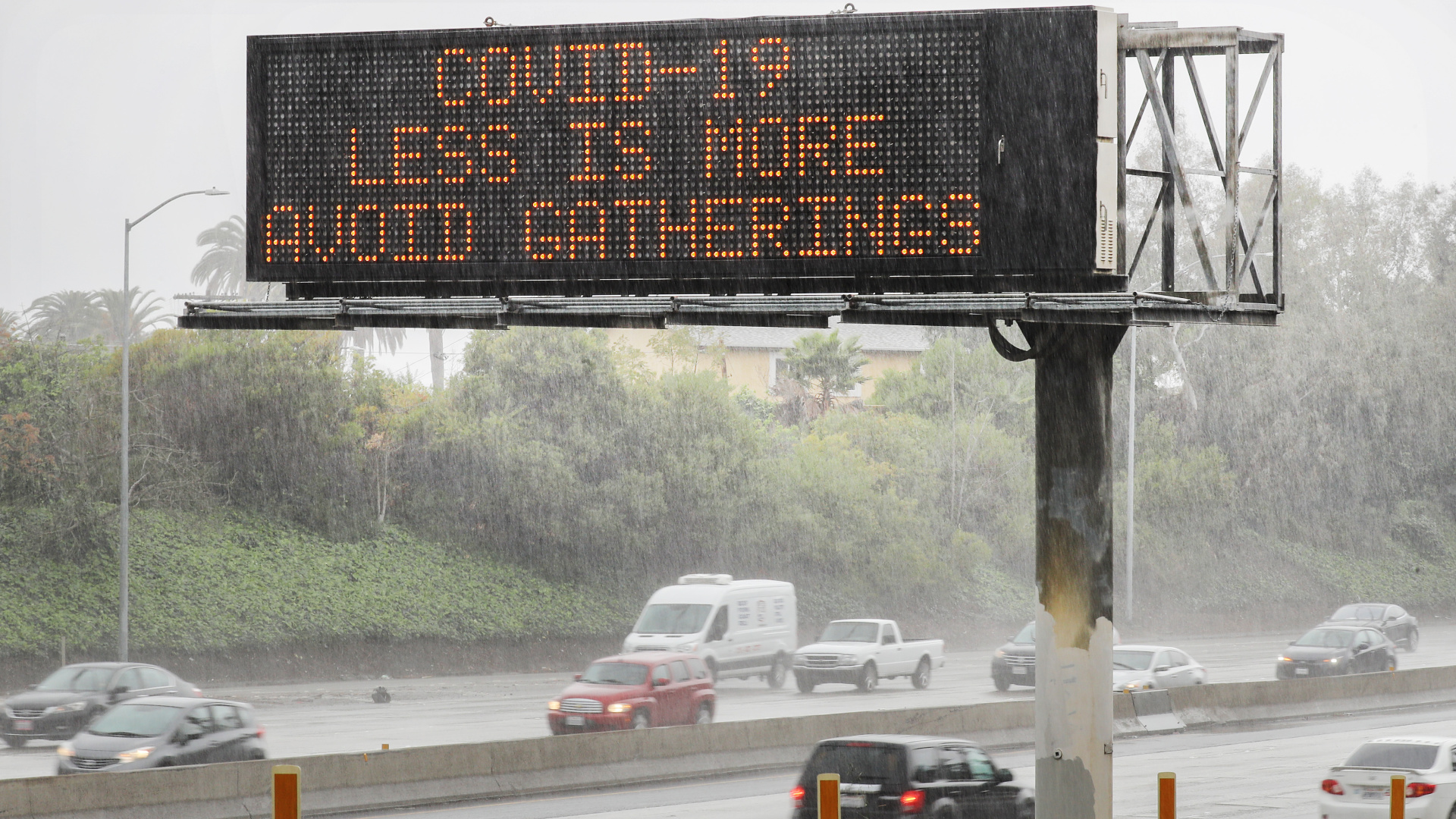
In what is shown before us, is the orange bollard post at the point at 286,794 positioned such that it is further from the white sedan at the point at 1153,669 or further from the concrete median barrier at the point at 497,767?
the white sedan at the point at 1153,669

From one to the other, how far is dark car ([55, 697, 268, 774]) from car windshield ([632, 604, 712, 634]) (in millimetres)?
12537

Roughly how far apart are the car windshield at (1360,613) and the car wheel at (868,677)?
610 inches

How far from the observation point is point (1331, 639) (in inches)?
1260

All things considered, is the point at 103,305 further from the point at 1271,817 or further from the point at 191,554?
the point at 1271,817

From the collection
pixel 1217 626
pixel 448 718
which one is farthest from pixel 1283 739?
pixel 1217 626

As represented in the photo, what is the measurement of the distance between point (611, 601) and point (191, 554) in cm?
1164

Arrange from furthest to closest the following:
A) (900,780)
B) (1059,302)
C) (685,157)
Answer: (900,780), (1059,302), (685,157)

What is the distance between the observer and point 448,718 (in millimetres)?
26000

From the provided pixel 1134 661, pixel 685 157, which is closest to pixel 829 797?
pixel 685 157

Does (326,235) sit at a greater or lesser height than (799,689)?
greater

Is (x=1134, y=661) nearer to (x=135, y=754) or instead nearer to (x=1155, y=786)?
(x=1155, y=786)

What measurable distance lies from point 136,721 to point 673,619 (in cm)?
1382

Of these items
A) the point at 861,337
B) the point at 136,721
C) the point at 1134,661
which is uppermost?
the point at 861,337

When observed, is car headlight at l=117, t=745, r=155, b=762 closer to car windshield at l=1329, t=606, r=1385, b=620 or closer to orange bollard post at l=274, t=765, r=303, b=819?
orange bollard post at l=274, t=765, r=303, b=819
